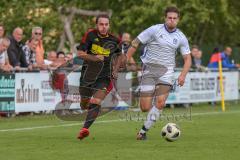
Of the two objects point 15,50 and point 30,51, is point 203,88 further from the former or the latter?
point 15,50

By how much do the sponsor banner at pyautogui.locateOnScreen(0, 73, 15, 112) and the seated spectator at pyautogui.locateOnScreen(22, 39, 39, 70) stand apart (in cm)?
108

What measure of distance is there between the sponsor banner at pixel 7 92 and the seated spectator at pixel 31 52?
1.08 meters

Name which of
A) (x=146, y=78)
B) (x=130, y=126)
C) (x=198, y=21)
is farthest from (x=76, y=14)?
(x=146, y=78)

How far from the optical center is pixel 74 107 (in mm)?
21172

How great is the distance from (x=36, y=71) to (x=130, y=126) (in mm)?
4022

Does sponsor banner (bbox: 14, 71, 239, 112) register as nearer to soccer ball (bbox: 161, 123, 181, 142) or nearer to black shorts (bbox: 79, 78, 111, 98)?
black shorts (bbox: 79, 78, 111, 98)

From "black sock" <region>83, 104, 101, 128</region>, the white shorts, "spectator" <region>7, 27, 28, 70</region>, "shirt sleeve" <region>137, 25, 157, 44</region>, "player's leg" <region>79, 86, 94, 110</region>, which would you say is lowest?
"black sock" <region>83, 104, 101, 128</region>

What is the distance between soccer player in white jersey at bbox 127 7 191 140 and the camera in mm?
13898

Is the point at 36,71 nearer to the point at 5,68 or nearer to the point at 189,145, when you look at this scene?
the point at 5,68

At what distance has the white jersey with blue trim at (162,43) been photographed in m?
14.0

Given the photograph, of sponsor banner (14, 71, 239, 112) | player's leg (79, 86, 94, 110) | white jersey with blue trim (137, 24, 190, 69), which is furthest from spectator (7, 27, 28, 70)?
white jersey with blue trim (137, 24, 190, 69)

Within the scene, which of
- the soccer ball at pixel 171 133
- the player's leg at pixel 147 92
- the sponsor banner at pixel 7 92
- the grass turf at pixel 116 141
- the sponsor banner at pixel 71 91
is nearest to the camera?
the grass turf at pixel 116 141

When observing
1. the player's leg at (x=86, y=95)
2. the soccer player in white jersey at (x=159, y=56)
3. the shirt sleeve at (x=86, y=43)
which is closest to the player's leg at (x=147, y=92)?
the soccer player in white jersey at (x=159, y=56)

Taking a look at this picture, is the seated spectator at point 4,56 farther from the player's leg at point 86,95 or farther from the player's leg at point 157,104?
the player's leg at point 157,104
